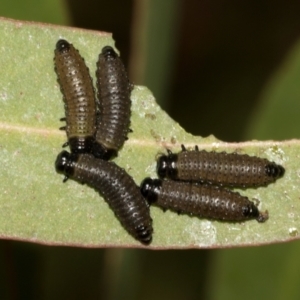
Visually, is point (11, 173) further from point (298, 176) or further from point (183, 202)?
point (298, 176)

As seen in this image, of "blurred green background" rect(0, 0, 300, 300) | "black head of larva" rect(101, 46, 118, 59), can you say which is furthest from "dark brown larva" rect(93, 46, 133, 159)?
"blurred green background" rect(0, 0, 300, 300)

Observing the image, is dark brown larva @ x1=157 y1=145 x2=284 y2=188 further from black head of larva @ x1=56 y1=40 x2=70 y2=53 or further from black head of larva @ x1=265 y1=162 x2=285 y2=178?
black head of larva @ x1=56 y1=40 x2=70 y2=53

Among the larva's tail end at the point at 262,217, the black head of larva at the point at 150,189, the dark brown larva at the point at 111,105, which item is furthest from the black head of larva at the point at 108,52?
the larva's tail end at the point at 262,217

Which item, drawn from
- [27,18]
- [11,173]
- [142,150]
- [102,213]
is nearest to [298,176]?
[142,150]

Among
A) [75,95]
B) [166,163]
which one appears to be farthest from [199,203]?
[75,95]

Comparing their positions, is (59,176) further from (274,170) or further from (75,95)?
(274,170)

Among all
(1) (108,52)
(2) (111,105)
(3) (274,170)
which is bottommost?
(3) (274,170)
